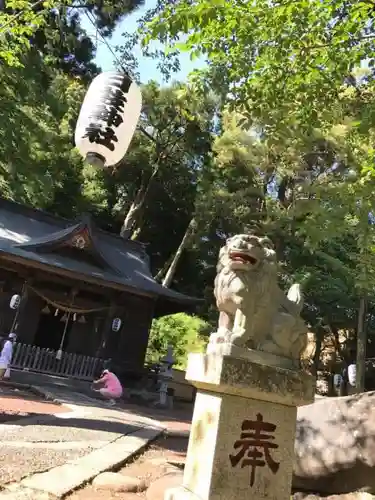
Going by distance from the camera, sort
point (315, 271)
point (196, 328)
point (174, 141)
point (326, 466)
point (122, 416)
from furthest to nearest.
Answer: point (196, 328) → point (174, 141) → point (315, 271) → point (122, 416) → point (326, 466)

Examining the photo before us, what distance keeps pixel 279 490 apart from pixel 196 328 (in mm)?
24955

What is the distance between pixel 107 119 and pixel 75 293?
9980 millimetres

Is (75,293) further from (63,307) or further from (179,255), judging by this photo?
(179,255)

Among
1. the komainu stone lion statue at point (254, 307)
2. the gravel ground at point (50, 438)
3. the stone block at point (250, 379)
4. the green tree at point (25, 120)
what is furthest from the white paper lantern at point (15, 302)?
the stone block at point (250, 379)

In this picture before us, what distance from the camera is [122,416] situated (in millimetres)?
9766

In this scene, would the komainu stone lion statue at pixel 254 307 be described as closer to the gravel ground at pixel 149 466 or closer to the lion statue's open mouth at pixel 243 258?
the lion statue's open mouth at pixel 243 258

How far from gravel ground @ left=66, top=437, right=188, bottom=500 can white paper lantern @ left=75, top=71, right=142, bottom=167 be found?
15.4 feet

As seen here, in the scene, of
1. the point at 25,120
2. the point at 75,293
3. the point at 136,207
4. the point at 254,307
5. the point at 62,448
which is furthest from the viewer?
the point at 136,207

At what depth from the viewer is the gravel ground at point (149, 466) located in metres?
4.04

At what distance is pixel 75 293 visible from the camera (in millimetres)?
16062

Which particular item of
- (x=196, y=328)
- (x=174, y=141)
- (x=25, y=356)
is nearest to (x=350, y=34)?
(x=25, y=356)

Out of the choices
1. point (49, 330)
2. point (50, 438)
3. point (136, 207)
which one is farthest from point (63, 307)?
point (136, 207)

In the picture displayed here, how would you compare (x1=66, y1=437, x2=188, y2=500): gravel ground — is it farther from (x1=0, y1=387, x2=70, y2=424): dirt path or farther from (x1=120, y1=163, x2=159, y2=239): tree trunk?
(x1=120, y1=163, x2=159, y2=239): tree trunk

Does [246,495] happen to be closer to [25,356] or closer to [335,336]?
[25,356]
